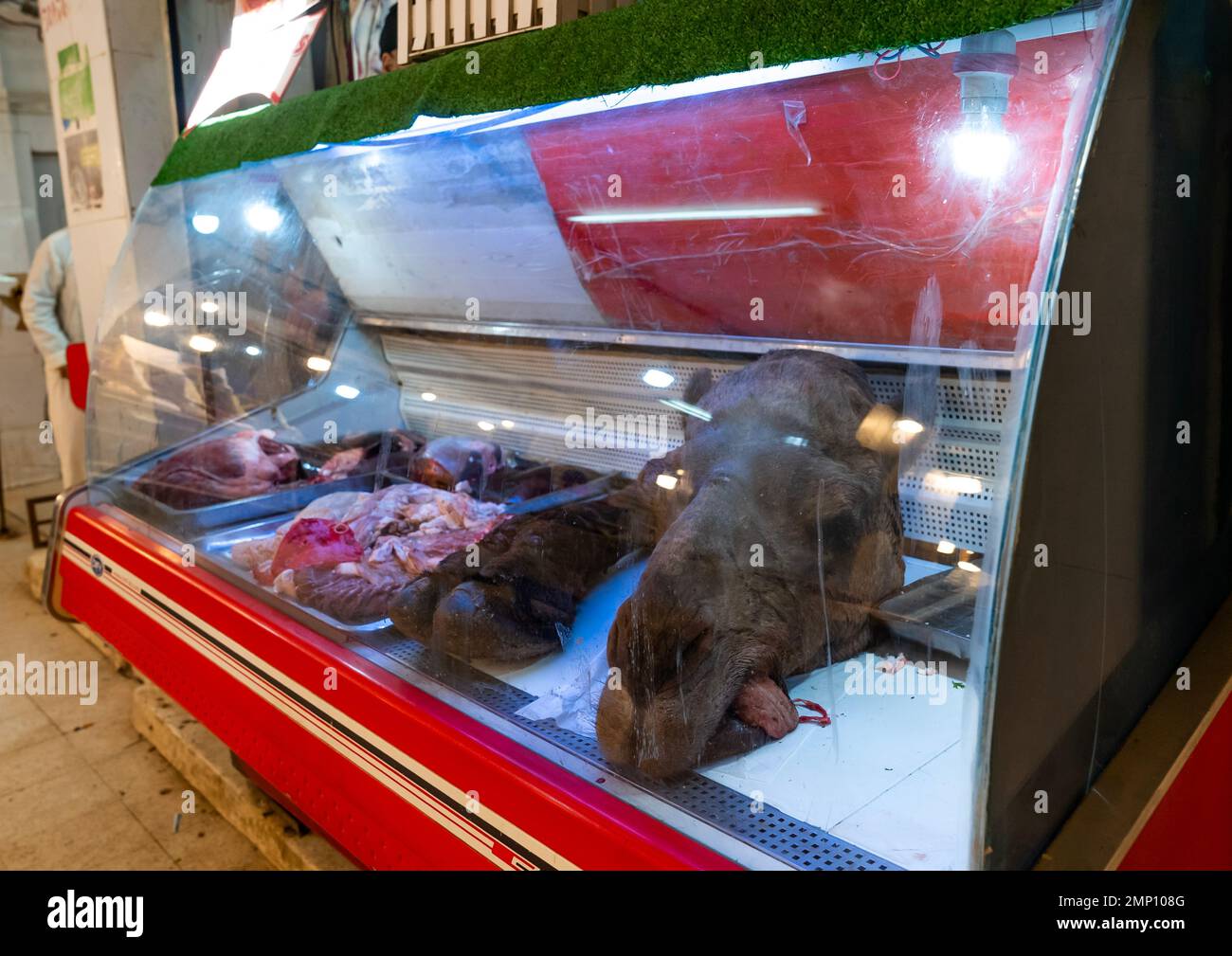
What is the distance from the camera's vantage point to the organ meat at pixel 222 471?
10.8 ft

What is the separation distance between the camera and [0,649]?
17.9 feet

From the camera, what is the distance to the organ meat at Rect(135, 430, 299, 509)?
10.8 feet

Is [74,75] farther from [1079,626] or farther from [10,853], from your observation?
[1079,626]

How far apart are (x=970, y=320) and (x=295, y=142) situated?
6.22 feet

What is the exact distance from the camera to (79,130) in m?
5.20

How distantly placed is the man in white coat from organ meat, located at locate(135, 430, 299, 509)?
10.9ft

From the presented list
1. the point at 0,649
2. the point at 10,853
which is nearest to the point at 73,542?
the point at 10,853

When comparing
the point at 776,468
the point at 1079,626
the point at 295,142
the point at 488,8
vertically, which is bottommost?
the point at 1079,626

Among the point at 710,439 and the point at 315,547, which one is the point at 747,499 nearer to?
the point at 710,439

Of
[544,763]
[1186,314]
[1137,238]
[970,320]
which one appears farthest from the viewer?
[970,320]

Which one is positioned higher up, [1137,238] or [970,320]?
[1137,238]

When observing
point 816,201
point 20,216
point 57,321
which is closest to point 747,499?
point 816,201

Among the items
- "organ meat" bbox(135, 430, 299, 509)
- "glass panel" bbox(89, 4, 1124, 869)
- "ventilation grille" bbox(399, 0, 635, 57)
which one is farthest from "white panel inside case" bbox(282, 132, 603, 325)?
"organ meat" bbox(135, 430, 299, 509)

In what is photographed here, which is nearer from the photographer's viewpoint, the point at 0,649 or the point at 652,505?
the point at 652,505
